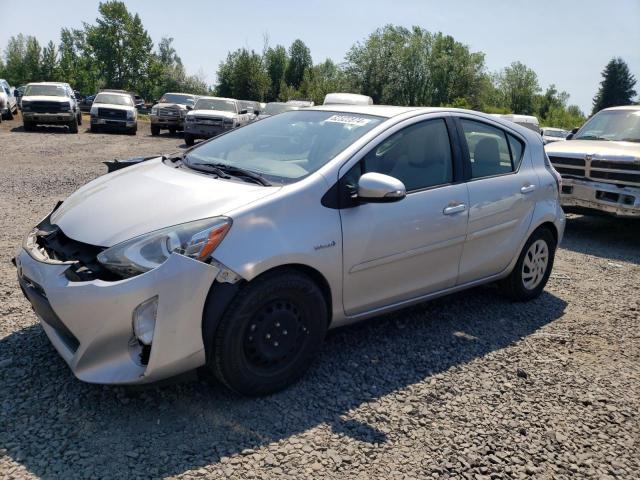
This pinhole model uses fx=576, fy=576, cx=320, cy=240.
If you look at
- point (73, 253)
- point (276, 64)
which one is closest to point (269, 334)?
point (73, 253)

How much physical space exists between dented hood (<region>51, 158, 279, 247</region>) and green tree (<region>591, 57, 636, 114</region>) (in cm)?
7931

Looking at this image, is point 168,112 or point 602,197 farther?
point 168,112

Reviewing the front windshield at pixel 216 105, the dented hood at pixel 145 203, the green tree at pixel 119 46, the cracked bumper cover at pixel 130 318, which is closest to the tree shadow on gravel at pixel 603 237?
the dented hood at pixel 145 203

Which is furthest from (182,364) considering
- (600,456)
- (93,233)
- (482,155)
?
(482,155)

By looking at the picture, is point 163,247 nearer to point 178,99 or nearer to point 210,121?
point 210,121

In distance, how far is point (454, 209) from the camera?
4.06 metres

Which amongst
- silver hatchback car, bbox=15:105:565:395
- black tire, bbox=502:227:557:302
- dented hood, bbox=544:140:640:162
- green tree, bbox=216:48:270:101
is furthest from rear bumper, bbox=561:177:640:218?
green tree, bbox=216:48:270:101

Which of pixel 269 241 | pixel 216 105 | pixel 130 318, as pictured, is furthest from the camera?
pixel 216 105

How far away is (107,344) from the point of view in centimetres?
283

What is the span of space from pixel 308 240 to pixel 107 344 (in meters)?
1.17

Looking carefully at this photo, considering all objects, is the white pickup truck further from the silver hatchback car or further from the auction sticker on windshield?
the auction sticker on windshield

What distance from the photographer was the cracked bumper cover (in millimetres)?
2764

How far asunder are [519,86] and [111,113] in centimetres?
8557

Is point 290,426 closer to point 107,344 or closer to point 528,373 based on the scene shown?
point 107,344
